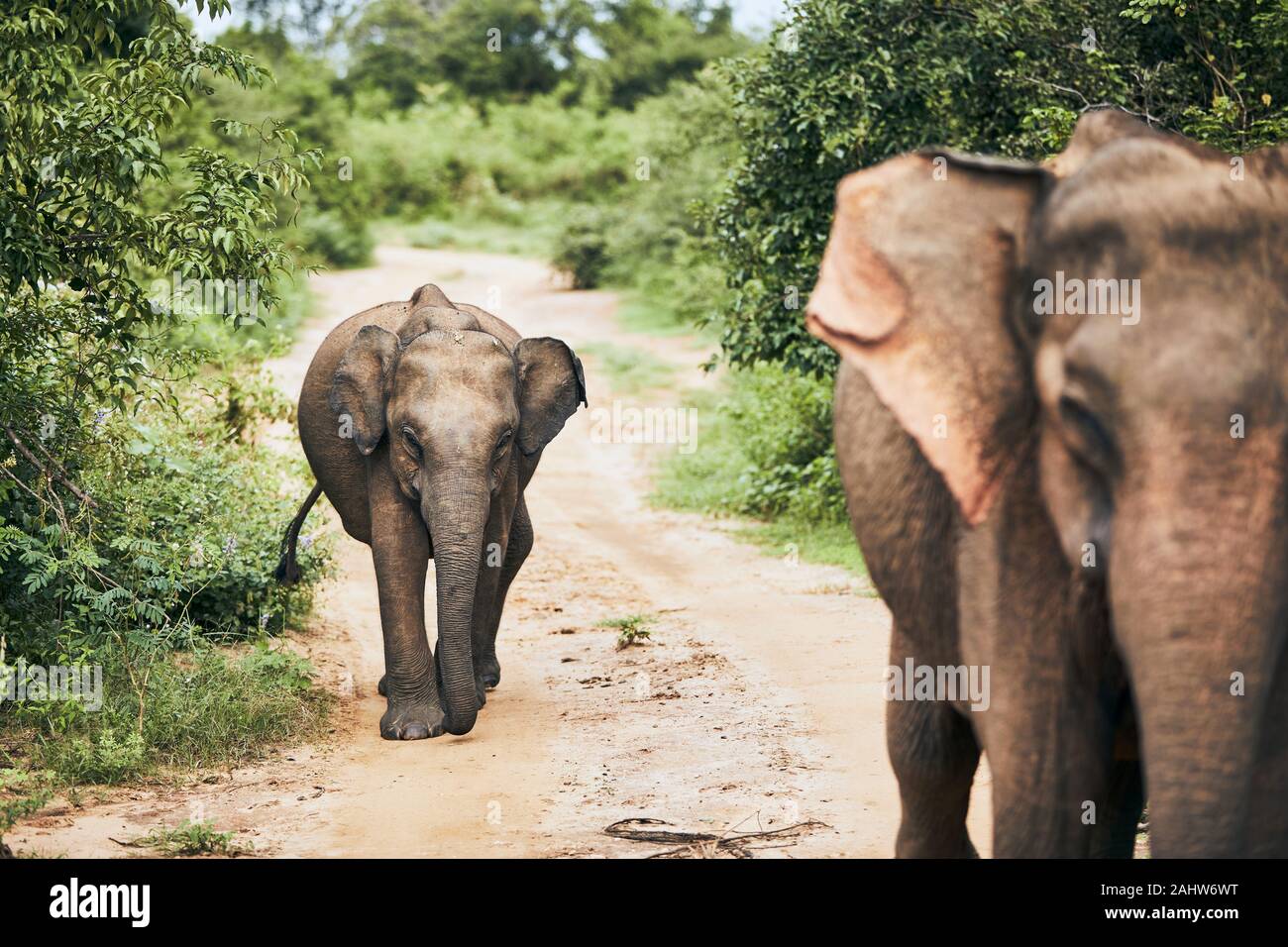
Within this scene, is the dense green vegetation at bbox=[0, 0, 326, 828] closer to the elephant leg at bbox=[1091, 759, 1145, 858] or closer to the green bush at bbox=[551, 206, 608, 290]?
the elephant leg at bbox=[1091, 759, 1145, 858]

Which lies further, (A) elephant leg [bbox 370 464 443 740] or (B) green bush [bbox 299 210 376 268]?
(B) green bush [bbox 299 210 376 268]

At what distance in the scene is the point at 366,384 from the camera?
834 centimetres

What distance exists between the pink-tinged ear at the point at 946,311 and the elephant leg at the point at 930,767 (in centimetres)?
113

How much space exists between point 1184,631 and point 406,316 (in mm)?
6401

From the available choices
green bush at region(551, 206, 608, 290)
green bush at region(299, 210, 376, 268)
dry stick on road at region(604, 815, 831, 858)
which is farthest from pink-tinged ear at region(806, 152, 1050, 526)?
green bush at region(299, 210, 376, 268)

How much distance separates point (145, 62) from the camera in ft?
25.6

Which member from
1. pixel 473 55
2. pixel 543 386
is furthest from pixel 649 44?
pixel 543 386

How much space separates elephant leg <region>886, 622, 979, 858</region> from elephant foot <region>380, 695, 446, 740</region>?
12.3ft

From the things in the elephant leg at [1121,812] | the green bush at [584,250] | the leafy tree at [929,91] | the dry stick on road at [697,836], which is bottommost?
the dry stick on road at [697,836]

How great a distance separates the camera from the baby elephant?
7.96 meters

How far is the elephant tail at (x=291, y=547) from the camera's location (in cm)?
963

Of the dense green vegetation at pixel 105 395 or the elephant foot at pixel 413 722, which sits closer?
the dense green vegetation at pixel 105 395

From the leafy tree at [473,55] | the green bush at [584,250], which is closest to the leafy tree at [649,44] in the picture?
the leafy tree at [473,55]

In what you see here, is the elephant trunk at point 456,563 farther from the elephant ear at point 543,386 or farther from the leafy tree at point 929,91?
the leafy tree at point 929,91
